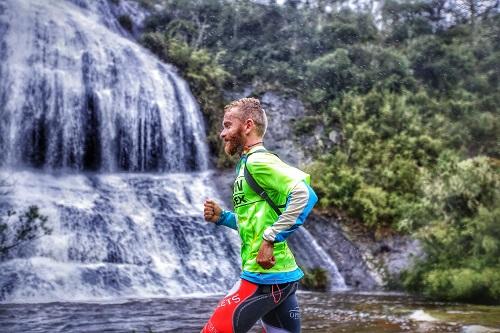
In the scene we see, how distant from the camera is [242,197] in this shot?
2.83 meters

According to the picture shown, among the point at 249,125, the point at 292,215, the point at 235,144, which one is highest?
the point at 249,125

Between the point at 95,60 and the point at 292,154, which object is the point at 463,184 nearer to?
the point at 292,154

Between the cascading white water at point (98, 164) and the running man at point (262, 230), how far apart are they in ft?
26.4

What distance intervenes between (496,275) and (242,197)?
8.79 m

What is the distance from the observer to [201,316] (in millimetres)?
8086

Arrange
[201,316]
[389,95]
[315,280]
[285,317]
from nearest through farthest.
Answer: [285,317], [201,316], [315,280], [389,95]

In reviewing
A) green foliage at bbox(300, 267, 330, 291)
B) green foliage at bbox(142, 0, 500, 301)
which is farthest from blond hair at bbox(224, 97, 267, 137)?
green foliage at bbox(300, 267, 330, 291)

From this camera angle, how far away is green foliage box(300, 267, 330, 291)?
13.6 metres

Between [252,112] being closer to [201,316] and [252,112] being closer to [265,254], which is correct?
[265,254]

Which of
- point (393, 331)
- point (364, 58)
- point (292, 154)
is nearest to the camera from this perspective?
point (393, 331)

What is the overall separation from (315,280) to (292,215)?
11.5 m

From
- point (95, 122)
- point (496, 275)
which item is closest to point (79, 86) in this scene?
point (95, 122)

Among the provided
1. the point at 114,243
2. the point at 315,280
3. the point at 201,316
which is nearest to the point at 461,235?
the point at 315,280

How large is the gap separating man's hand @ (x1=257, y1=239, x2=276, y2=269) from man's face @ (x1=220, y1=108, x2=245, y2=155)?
0.59 m
